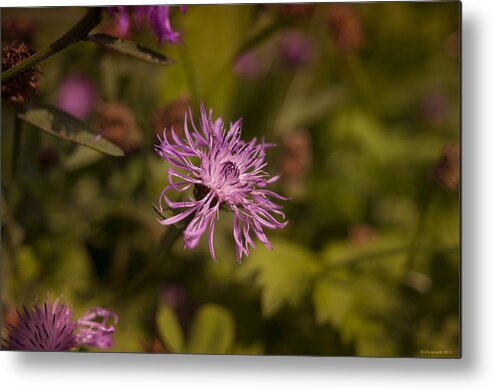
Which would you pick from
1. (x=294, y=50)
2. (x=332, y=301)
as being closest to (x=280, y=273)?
(x=332, y=301)

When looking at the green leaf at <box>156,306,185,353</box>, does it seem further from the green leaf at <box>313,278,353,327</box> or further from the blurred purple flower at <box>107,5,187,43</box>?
the blurred purple flower at <box>107,5,187,43</box>

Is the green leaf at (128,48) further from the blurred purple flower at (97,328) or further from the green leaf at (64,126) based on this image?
the blurred purple flower at (97,328)

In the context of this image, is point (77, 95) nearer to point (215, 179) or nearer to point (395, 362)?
point (215, 179)

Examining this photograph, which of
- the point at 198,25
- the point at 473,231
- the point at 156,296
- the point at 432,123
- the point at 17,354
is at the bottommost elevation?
the point at 17,354

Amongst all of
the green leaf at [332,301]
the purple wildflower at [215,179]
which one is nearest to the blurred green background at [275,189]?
the green leaf at [332,301]

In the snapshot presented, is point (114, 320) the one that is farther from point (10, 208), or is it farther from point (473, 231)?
point (473, 231)

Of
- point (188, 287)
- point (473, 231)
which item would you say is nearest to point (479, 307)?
point (473, 231)
